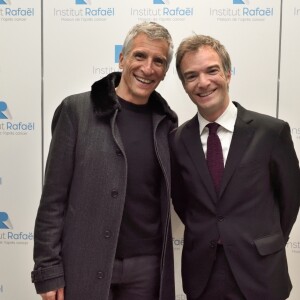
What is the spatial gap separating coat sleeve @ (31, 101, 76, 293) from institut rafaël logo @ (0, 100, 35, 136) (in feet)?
2.42

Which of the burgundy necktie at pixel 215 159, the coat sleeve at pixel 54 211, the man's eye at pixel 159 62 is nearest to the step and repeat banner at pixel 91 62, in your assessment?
the man's eye at pixel 159 62

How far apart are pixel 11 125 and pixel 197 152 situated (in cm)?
115

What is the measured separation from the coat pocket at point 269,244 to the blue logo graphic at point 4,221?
1406 millimetres

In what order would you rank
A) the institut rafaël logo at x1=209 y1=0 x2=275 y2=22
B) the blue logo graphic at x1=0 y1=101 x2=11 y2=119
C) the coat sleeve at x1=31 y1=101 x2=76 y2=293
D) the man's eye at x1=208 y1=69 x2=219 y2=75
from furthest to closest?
1. the blue logo graphic at x1=0 y1=101 x2=11 y2=119
2. the institut rafaël logo at x1=209 y1=0 x2=275 y2=22
3. the man's eye at x1=208 y1=69 x2=219 y2=75
4. the coat sleeve at x1=31 y1=101 x2=76 y2=293

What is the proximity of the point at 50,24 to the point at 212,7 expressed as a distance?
857 mm

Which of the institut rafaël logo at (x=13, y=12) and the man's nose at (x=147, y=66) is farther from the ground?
the institut rafaël logo at (x=13, y=12)

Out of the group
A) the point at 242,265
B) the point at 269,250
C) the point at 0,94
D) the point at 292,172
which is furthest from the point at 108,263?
the point at 0,94

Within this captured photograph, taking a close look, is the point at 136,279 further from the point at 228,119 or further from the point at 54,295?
the point at 228,119

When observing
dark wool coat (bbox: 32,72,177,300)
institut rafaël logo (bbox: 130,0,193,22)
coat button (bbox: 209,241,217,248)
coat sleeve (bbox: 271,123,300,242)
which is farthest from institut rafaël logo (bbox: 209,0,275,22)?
coat button (bbox: 209,241,217,248)

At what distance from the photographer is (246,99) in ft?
6.31

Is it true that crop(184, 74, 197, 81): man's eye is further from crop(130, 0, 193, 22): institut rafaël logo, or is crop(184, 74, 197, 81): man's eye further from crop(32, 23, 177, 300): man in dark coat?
crop(130, 0, 193, 22): institut rafaël logo

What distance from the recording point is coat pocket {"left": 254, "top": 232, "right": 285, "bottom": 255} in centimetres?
134

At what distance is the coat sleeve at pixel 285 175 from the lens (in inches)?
54.9

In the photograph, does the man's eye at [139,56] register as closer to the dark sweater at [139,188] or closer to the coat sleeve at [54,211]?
the dark sweater at [139,188]
